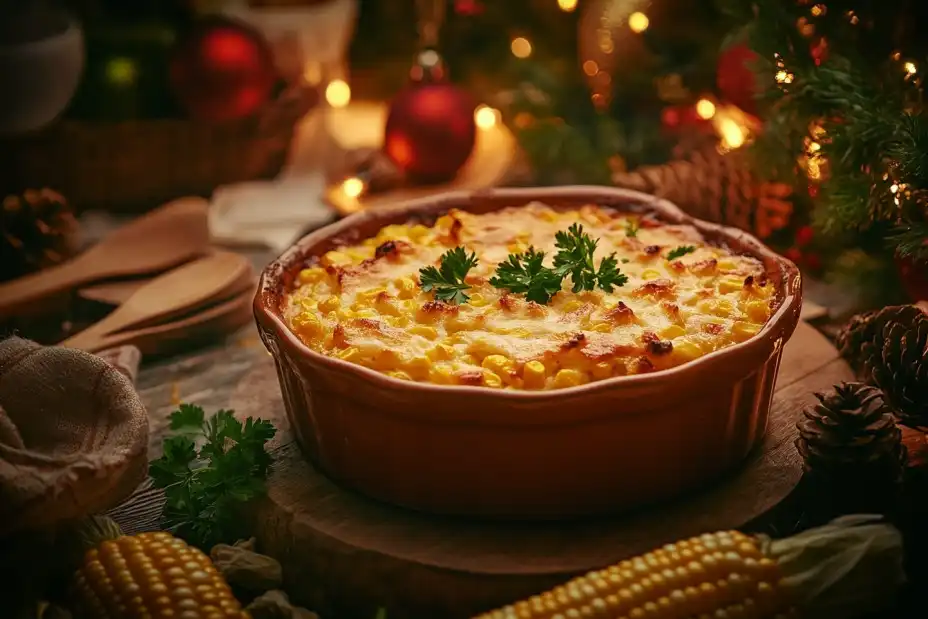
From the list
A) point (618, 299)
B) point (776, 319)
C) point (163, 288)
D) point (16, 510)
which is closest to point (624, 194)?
point (618, 299)

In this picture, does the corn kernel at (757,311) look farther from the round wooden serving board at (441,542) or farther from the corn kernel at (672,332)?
the round wooden serving board at (441,542)

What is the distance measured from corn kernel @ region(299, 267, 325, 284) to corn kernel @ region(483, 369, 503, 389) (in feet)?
2.35

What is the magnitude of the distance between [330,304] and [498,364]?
0.54m

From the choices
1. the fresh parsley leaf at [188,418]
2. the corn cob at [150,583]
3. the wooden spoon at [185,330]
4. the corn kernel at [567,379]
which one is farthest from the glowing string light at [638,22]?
the corn cob at [150,583]

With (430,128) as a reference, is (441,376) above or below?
above

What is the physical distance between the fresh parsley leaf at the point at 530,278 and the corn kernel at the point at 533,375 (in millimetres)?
362

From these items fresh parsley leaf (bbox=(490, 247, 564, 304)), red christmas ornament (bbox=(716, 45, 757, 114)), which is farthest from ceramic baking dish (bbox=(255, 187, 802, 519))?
red christmas ornament (bbox=(716, 45, 757, 114))

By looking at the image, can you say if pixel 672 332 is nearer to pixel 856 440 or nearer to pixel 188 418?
pixel 856 440

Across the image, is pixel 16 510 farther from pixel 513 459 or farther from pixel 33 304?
pixel 33 304

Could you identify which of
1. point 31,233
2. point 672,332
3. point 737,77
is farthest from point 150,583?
point 737,77

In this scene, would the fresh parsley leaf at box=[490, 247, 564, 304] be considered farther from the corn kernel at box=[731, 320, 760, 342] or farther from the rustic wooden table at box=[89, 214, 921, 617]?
the rustic wooden table at box=[89, 214, 921, 617]

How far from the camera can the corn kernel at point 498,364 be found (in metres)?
2.19

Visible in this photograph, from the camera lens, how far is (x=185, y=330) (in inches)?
126

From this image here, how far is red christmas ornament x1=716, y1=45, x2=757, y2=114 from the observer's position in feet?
11.5
